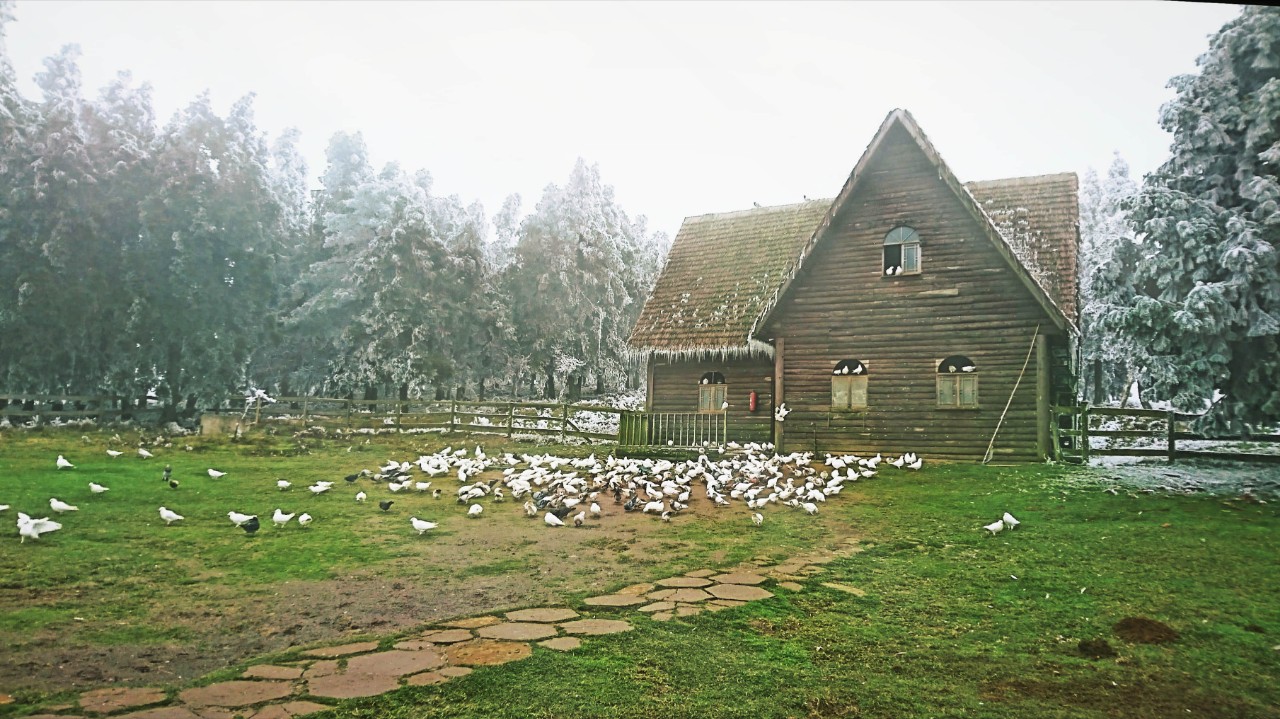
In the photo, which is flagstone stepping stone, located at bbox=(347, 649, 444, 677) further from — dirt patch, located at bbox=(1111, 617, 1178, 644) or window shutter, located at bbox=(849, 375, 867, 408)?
window shutter, located at bbox=(849, 375, 867, 408)

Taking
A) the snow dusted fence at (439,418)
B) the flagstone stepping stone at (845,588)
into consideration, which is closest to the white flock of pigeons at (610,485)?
the flagstone stepping stone at (845,588)

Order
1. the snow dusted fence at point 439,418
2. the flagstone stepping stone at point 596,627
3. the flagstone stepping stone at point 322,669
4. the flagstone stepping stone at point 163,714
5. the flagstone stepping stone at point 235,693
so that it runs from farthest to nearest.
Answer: the snow dusted fence at point 439,418, the flagstone stepping stone at point 596,627, the flagstone stepping stone at point 322,669, the flagstone stepping stone at point 235,693, the flagstone stepping stone at point 163,714

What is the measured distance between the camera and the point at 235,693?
14.3 feet

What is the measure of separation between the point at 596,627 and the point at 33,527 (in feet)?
23.7

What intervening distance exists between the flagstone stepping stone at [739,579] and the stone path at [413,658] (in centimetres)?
2

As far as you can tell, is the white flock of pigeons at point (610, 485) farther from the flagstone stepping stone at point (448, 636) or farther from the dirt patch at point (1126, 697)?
the dirt patch at point (1126, 697)

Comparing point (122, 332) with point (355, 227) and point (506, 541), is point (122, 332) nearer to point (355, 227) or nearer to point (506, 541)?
point (355, 227)

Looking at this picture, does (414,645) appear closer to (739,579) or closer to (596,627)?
(596,627)

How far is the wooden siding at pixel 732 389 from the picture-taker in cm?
2328

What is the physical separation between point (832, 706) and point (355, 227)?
3783 cm

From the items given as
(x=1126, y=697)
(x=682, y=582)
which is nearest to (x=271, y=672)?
(x=682, y=582)

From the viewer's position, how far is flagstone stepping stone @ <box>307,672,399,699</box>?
171 inches

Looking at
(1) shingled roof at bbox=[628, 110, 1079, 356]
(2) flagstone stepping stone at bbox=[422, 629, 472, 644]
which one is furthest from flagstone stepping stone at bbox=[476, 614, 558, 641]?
(1) shingled roof at bbox=[628, 110, 1079, 356]

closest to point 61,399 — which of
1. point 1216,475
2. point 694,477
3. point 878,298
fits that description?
point 694,477
